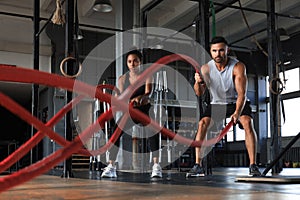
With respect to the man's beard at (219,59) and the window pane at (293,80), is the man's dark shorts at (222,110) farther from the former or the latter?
the window pane at (293,80)

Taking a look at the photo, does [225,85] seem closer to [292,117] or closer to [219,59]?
[219,59]

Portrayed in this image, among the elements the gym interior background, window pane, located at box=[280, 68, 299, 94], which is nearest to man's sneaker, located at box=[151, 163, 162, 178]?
the gym interior background

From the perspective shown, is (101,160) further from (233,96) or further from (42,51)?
(42,51)

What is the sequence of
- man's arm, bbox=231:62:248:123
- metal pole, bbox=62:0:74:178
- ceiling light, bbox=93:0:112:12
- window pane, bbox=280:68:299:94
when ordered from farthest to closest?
window pane, bbox=280:68:299:94 < ceiling light, bbox=93:0:112:12 < metal pole, bbox=62:0:74:178 < man's arm, bbox=231:62:248:123

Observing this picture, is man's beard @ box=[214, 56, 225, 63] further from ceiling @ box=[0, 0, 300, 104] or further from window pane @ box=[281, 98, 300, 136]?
window pane @ box=[281, 98, 300, 136]

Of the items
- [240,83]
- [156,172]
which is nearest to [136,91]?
[156,172]

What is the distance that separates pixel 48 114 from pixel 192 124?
372cm

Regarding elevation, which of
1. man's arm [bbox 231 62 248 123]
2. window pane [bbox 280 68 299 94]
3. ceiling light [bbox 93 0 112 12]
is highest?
ceiling light [bbox 93 0 112 12]

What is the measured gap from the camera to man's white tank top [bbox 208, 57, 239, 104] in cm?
320

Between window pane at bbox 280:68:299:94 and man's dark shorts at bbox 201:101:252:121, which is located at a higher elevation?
window pane at bbox 280:68:299:94

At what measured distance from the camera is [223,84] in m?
3.23

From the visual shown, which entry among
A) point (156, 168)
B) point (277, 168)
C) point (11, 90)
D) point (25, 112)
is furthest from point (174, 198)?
point (11, 90)

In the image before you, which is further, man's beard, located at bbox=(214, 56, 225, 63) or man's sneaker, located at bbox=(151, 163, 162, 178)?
man's sneaker, located at bbox=(151, 163, 162, 178)

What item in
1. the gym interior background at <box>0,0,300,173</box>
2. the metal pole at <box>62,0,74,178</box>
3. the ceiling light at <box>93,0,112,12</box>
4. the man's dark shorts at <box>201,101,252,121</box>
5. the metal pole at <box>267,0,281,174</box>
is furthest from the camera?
the gym interior background at <box>0,0,300,173</box>
